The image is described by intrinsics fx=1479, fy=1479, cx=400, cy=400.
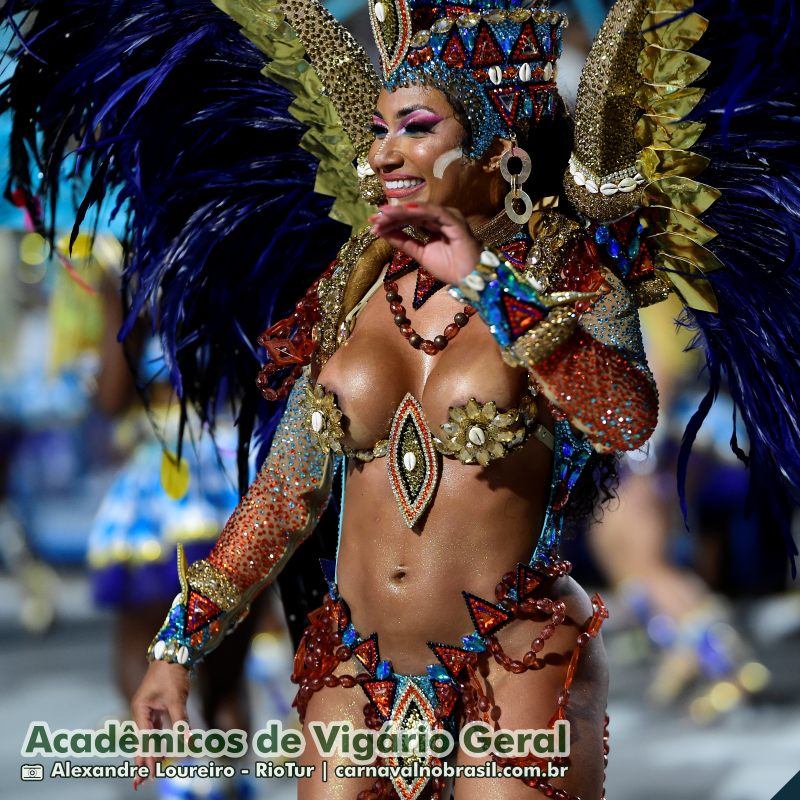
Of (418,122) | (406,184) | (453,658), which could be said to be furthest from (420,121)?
(453,658)

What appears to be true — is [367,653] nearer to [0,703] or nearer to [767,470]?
[767,470]

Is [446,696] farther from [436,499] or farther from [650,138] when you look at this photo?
[650,138]

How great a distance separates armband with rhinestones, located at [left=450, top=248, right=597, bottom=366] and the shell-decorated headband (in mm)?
322

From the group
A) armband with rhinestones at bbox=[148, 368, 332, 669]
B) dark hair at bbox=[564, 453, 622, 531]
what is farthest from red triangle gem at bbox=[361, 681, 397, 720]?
dark hair at bbox=[564, 453, 622, 531]

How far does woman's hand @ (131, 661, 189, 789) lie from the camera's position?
8.56 feet

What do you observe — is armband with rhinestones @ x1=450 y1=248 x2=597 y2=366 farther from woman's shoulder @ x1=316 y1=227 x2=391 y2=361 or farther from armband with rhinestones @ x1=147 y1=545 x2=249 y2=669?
armband with rhinestones @ x1=147 y1=545 x2=249 y2=669

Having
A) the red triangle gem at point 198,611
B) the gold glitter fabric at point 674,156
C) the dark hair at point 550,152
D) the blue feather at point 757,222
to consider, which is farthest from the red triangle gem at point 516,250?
the red triangle gem at point 198,611

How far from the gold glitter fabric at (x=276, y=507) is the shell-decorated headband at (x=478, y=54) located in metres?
0.60

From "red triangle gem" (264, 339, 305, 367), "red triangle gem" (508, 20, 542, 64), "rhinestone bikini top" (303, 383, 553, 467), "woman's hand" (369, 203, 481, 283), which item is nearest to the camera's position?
"woman's hand" (369, 203, 481, 283)

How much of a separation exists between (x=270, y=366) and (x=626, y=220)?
0.73m

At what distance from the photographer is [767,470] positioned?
275 cm

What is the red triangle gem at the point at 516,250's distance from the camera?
8.29ft

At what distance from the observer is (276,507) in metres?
2.71

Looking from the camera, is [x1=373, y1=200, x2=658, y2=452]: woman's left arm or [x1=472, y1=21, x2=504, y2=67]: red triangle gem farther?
[x1=472, y1=21, x2=504, y2=67]: red triangle gem
